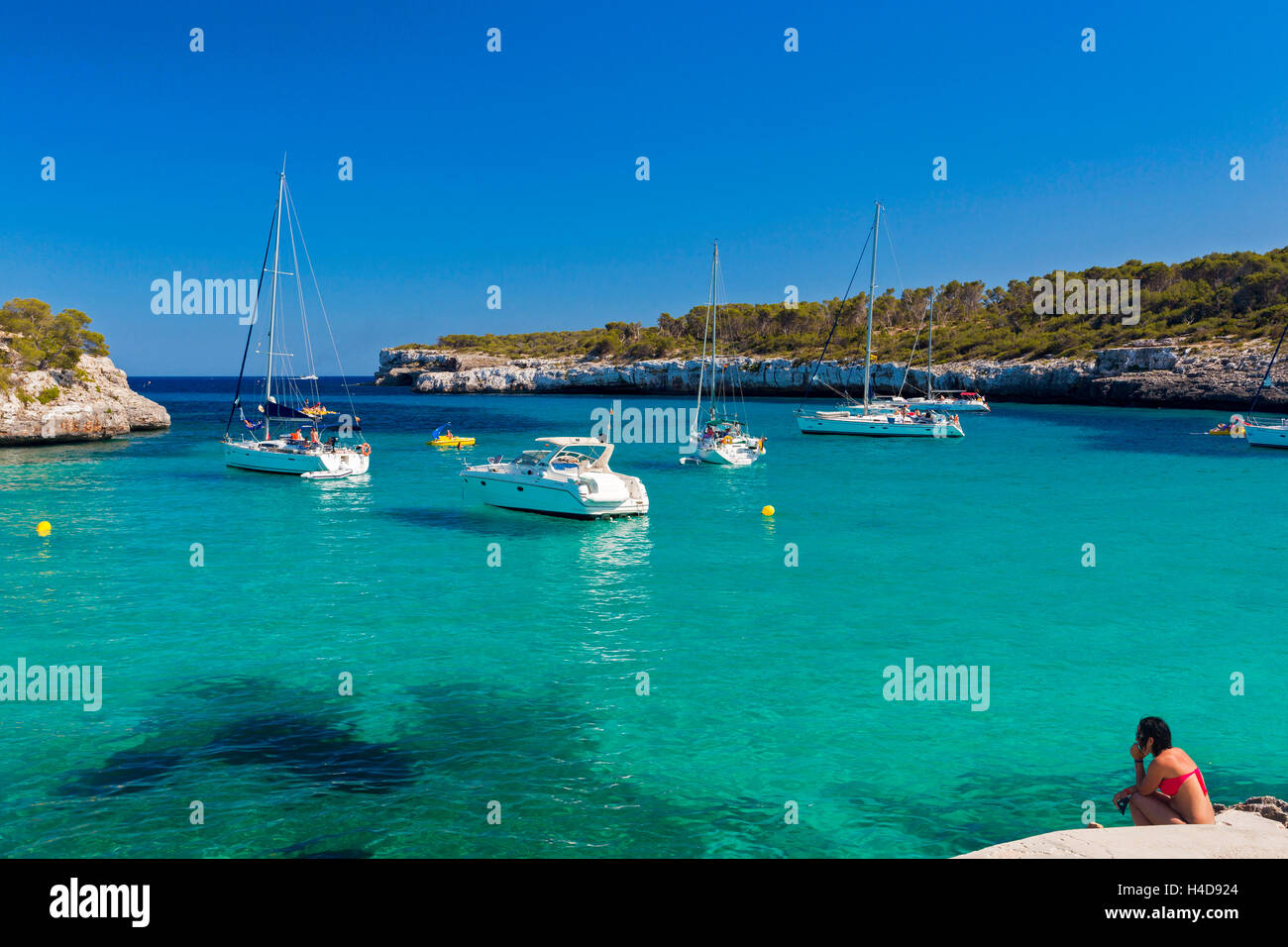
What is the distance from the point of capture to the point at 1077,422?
83188 mm

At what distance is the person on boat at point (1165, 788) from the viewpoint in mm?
7664

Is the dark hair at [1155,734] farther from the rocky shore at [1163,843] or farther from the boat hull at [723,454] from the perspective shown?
the boat hull at [723,454]

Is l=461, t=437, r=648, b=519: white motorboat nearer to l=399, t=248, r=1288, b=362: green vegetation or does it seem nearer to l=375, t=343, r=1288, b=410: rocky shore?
l=375, t=343, r=1288, b=410: rocky shore

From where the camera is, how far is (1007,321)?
497 feet

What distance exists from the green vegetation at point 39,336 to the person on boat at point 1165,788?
7144 centimetres

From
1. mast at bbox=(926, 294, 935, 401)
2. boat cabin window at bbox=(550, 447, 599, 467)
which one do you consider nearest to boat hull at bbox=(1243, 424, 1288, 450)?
mast at bbox=(926, 294, 935, 401)

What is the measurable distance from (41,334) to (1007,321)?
143 meters

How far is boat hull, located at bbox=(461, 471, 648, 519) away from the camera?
31.6 meters

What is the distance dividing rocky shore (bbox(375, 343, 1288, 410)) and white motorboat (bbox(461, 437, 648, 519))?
6844 centimetres

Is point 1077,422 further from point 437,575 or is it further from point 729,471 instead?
point 437,575

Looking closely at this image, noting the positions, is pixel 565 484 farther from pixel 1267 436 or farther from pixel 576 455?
pixel 1267 436
